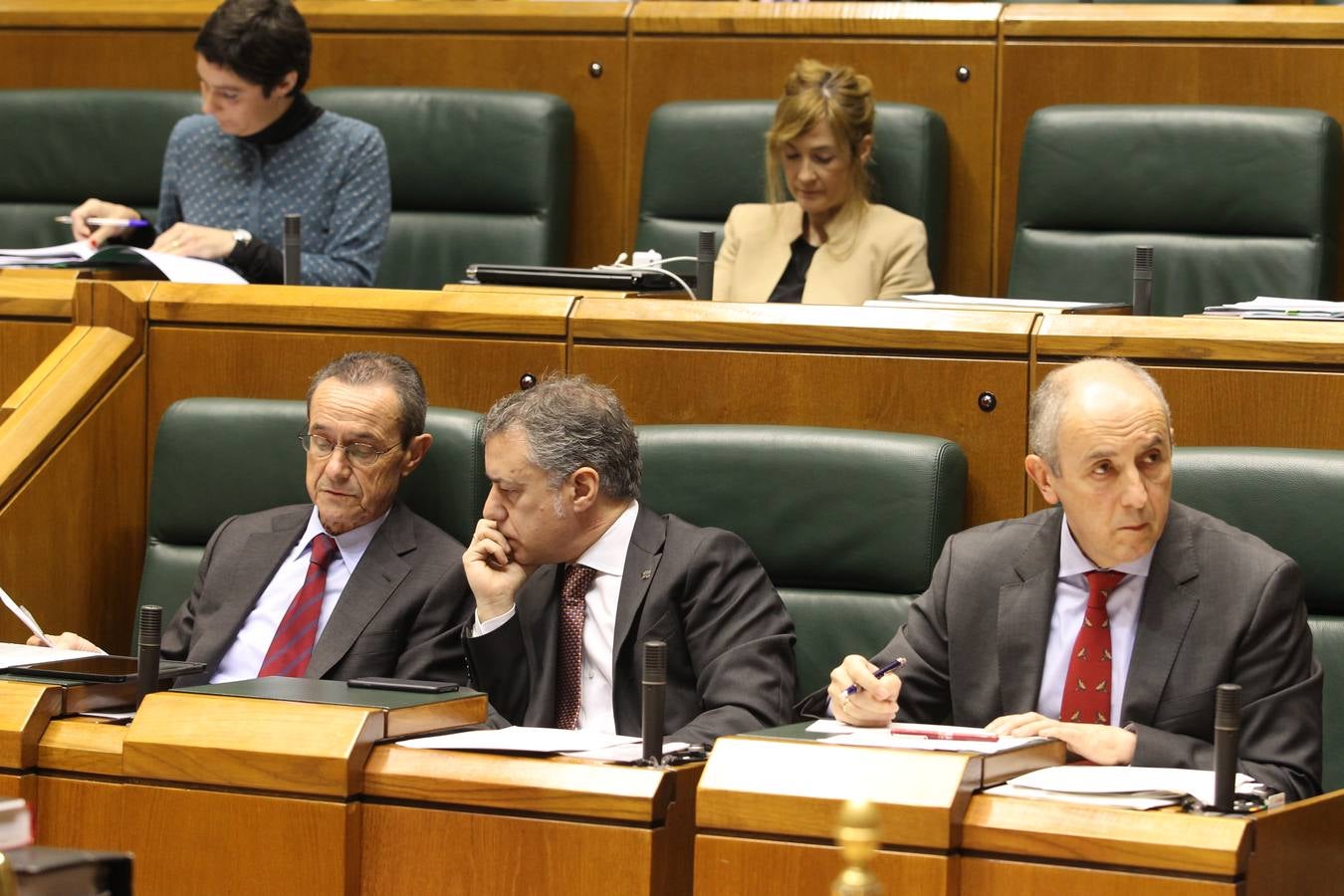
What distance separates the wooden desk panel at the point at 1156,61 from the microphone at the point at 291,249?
1209 mm

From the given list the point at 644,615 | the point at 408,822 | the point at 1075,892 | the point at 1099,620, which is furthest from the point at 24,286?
the point at 1075,892

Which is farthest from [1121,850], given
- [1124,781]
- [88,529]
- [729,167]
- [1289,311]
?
[729,167]

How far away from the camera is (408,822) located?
5.20ft

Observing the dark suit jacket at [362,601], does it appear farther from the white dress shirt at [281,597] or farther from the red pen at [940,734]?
the red pen at [940,734]

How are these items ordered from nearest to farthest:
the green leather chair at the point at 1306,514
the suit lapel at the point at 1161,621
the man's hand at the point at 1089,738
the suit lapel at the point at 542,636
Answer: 1. the man's hand at the point at 1089,738
2. the suit lapel at the point at 1161,621
3. the green leather chair at the point at 1306,514
4. the suit lapel at the point at 542,636

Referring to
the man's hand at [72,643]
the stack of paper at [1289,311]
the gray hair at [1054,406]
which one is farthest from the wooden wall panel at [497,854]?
the stack of paper at [1289,311]

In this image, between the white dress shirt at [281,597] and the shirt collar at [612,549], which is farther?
the white dress shirt at [281,597]

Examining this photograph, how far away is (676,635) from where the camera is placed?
6.70 ft

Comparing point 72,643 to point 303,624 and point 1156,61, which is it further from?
point 1156,61

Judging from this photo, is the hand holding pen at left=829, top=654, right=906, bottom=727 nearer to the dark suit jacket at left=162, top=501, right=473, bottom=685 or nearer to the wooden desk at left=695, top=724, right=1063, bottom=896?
the wooden desk at left=695, top=724, right=1063, bottom=896

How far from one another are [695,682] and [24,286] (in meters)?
1.07

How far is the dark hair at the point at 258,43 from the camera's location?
3.03 metres

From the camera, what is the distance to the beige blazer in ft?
9.98

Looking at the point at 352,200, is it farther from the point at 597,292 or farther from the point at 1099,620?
the point at 1099,620
